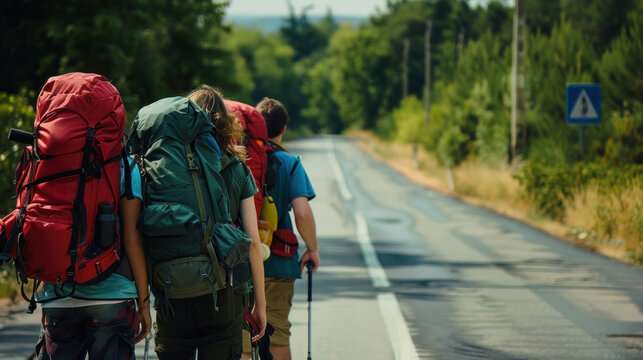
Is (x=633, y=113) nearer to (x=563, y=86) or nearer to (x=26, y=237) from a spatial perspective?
(x=563, y=86)

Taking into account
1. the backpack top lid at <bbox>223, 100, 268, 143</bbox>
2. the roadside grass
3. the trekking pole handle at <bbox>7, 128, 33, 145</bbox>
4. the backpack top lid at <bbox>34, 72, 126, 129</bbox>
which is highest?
→ the backpack top lid at <bbox>34, 72, 126, 129</bbox>

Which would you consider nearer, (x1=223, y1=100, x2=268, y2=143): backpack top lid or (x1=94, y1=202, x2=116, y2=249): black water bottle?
(x1=94, y1=202, x2=116, y2=249): black water bottle

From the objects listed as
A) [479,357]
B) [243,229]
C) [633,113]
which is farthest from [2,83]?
[243,229]

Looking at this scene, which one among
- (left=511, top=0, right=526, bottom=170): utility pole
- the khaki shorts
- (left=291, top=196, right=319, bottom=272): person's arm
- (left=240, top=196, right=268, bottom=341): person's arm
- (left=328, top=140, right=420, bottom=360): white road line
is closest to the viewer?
(left=240, top=196, right=268, bottom=341): person's arm

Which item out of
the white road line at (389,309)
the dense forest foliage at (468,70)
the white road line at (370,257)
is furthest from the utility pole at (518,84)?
the white road line at (389,309)

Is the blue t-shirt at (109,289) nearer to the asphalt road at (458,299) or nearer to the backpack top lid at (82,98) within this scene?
the backpack top lid at (82,98)

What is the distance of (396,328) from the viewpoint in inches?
320

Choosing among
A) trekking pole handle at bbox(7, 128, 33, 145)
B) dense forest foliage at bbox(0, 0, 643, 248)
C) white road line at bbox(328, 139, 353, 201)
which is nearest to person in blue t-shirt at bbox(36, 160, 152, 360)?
trekking pole handle at bbox(7, 128, 33, 145)

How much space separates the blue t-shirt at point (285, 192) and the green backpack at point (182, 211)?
1480mm

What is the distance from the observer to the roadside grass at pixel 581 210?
46.6 feet

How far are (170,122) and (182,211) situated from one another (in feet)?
1.18

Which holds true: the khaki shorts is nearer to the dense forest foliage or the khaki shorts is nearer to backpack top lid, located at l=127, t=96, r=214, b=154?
backpack top lid, located at l=127, t=96, r=214, b=154

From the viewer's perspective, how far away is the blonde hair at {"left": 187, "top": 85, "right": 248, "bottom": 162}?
3.88 metres

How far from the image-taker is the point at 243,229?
3850mm
